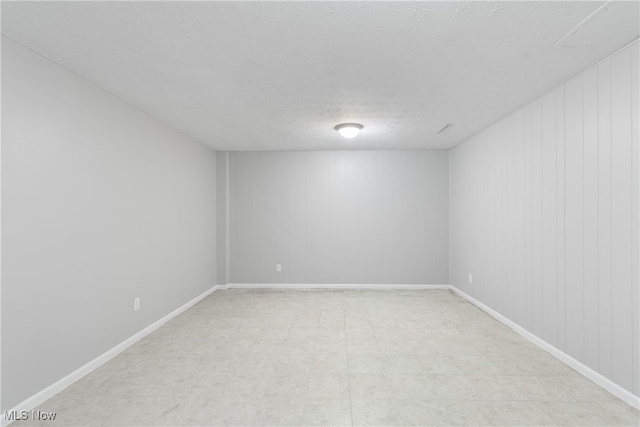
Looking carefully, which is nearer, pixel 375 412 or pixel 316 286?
pixel 375 412

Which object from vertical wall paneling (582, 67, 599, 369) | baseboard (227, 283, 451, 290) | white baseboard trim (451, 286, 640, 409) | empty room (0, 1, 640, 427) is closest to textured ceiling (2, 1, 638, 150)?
→ empty room (0, 1, 640, 427)

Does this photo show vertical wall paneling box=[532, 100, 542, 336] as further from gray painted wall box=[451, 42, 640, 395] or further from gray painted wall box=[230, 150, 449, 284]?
gray painted wall box=[230, 150, 449, 284]

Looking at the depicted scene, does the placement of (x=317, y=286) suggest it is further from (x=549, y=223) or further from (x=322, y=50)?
(x=322, y=50)

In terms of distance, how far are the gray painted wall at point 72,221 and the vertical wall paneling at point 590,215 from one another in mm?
3989

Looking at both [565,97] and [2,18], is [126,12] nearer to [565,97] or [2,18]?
[2,18]

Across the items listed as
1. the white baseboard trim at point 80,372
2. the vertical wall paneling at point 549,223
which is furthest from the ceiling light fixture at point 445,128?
the white baseboard trim at point 80,372

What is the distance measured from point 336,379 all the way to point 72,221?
2384 mm

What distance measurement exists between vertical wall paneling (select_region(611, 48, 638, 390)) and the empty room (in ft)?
0.05

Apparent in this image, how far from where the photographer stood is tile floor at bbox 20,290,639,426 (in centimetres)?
189

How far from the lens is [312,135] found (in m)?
4.16

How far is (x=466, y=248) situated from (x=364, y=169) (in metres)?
2.04

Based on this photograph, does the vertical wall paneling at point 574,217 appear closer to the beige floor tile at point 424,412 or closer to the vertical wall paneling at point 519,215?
the vertical wall paneling at point 519,215

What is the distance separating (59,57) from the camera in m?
2.09

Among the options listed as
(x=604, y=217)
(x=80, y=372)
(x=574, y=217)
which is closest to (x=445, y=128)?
(x=574, y=217)
